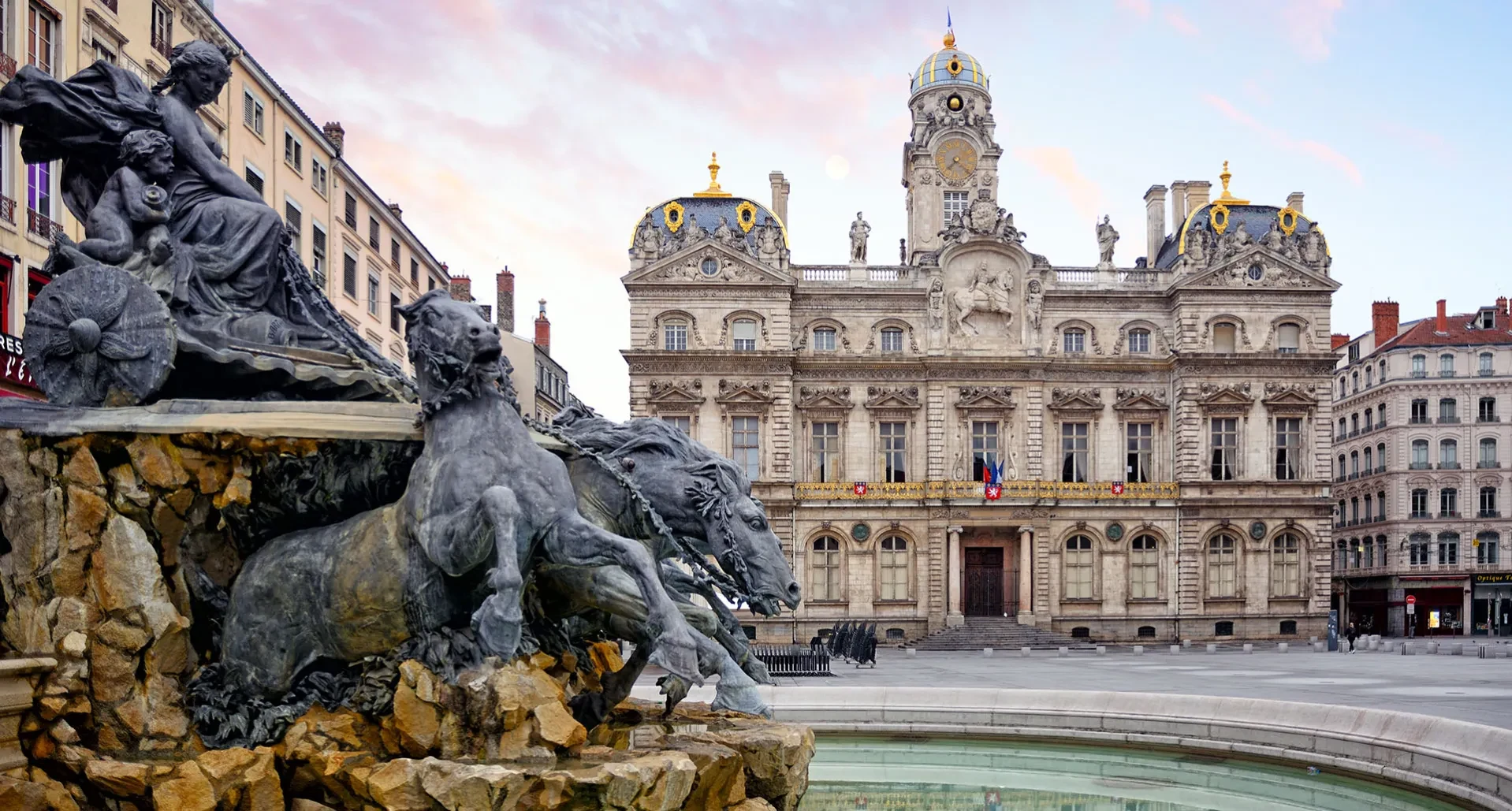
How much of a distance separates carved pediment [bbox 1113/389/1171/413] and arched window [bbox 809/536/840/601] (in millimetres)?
12330

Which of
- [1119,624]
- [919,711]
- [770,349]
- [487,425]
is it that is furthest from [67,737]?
[1119,624]

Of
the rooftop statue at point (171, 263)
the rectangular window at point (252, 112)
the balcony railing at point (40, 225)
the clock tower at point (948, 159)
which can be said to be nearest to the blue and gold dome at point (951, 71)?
the clock tower at point (948, 159)

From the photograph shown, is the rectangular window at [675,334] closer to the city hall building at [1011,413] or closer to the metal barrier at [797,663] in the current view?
the city hall building at [1011,413]

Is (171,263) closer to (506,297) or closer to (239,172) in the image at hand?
(239,172)

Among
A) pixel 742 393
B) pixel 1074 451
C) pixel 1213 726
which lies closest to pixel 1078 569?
pixel 1074 451

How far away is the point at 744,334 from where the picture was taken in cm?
4866

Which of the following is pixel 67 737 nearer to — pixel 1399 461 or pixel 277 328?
pixel 277 328

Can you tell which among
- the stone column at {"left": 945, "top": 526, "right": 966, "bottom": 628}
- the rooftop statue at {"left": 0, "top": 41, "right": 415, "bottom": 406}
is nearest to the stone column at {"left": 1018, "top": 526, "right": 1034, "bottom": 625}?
the stone column at {"left": 945, "top": 526, "right": 966, "bottom": 628}

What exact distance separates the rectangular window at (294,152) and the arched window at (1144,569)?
32.5 m

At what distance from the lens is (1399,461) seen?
67.8 meters

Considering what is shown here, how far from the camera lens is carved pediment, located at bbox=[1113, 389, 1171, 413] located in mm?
50062

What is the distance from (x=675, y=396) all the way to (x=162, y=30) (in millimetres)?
22093

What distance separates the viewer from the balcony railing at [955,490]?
4844 centimetres

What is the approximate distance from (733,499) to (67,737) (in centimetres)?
398
